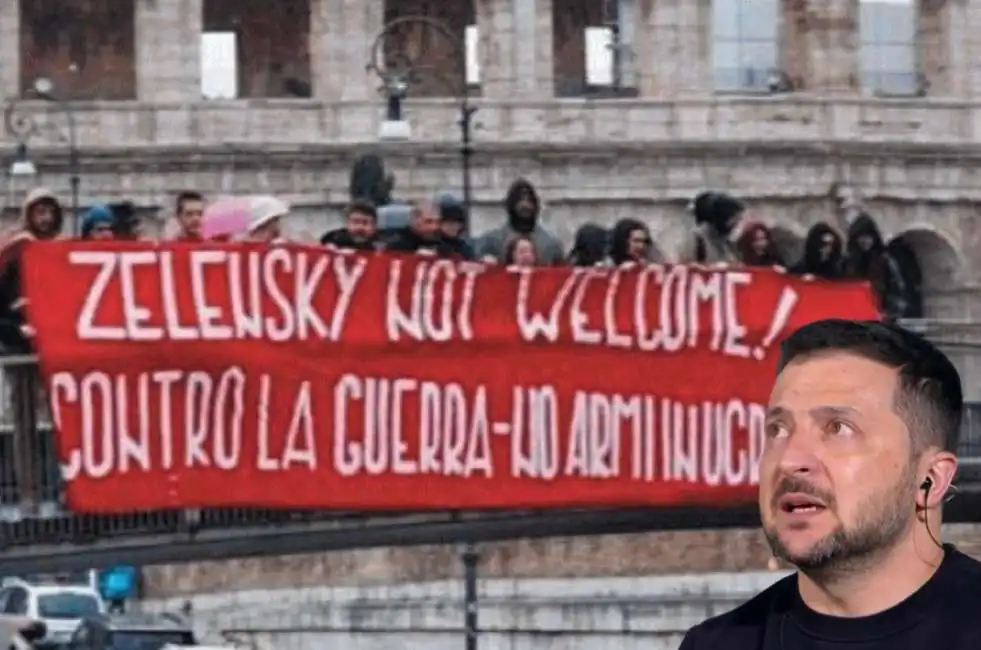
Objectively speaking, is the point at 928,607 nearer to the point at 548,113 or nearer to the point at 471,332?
the point at 471,332

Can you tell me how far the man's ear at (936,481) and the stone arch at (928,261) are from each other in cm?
4186

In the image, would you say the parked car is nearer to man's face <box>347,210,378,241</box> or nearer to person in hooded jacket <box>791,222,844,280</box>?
person in hooded jacket <box>791,222,844,280</box>

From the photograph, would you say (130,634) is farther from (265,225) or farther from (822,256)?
(265,225)

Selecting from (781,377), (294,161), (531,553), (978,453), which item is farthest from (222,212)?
(294,161)

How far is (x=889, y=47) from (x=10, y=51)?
12716mm

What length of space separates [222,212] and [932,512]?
14.6 m

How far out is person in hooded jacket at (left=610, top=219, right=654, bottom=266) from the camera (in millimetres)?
21625

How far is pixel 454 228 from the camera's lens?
71.6 feet

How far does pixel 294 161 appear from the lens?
46.6 meters

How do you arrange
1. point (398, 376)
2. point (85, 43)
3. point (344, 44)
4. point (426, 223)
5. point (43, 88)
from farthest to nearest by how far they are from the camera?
point (85, 43) → point (344, 44) → point (43, 88) → point (426, 223) → point (398, 376)

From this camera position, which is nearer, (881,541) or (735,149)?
(881,541)

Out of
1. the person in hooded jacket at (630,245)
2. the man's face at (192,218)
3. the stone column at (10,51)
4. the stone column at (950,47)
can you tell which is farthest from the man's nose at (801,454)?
the stone column at (950,47)

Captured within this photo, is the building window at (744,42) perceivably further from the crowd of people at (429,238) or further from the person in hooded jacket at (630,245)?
the person in hooded jacket at (630,245)

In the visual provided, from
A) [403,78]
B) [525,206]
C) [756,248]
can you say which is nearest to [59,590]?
[403,78]
